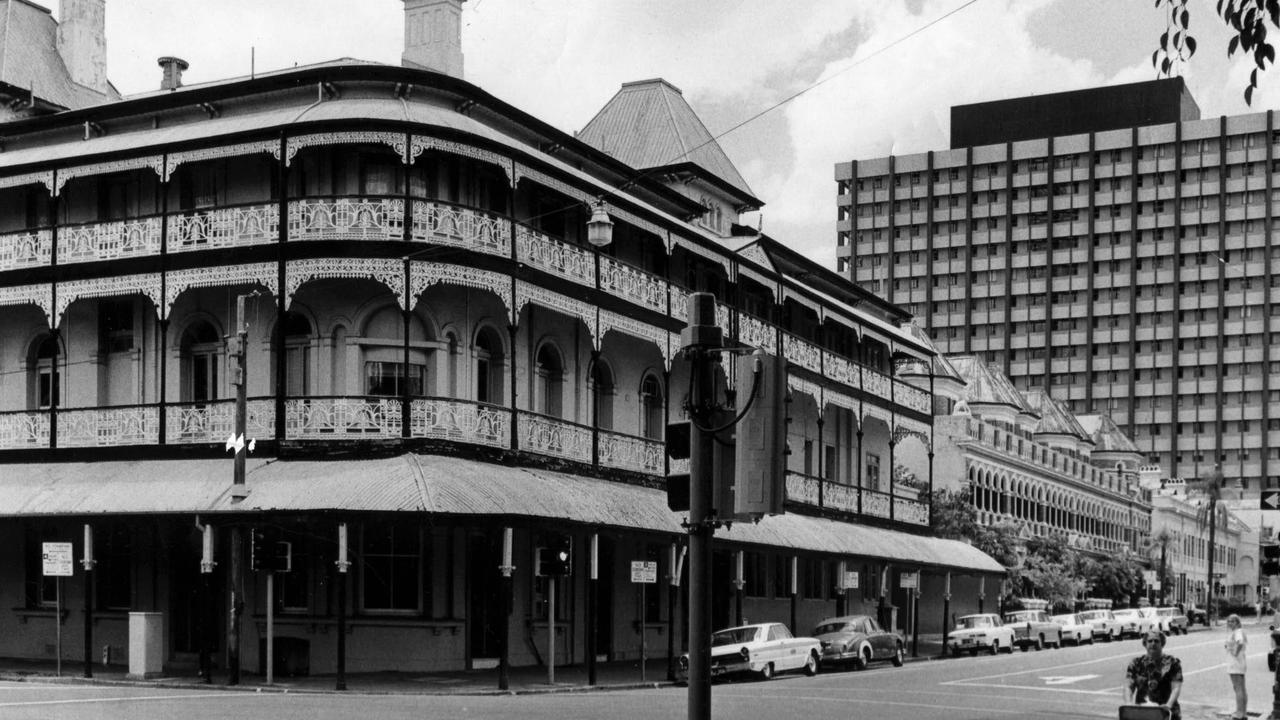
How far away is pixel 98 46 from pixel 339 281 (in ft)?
56.1

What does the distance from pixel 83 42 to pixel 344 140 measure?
17.3 metres

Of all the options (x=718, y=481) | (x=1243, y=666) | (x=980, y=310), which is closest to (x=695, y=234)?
(x=1243, y=666)

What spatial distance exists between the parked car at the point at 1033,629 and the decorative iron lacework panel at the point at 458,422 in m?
27.1

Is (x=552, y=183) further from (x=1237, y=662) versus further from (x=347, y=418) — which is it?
(x=1237, y=662)

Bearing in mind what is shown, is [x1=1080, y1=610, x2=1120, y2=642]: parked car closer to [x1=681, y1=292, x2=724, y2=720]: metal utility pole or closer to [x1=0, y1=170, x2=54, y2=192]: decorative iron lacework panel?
[x1=0, y1=170, x2=54, y2=192]: decorative iron lacework panel

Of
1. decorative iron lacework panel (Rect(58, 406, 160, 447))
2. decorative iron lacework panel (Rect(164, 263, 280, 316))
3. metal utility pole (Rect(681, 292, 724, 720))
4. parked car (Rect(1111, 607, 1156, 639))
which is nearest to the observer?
metal utility pole (Rect(681, 292, 724, 720))

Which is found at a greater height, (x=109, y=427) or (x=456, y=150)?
(x=456, y=150)

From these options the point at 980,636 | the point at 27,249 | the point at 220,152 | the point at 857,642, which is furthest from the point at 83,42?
the point at 980,636

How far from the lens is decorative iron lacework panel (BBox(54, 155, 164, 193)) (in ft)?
104

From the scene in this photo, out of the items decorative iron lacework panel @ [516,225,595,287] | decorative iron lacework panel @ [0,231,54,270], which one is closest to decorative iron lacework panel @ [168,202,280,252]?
decorative iron lacework panel @ [0,231,54,270]

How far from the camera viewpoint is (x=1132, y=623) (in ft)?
215

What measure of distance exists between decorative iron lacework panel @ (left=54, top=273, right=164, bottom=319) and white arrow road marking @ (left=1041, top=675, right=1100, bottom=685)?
19379 millimetres

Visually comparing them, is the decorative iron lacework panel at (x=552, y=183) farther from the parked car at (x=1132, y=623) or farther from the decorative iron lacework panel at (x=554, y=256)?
the parked car at (x=1132, y=623)

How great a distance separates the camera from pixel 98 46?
45094 millimetres
